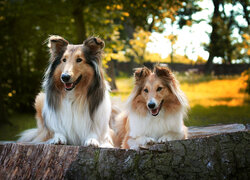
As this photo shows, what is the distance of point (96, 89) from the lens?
151 inches

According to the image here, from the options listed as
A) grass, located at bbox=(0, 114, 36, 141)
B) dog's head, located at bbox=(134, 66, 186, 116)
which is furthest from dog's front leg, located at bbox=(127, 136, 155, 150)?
grass, located at bbox=(0, 114, 36, 141)

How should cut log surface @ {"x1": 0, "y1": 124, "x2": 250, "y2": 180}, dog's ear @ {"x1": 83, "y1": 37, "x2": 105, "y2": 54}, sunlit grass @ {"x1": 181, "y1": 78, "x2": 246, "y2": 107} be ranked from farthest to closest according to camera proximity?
sunlit grass @ {"x1": 181, "y1": 78, "x2": 246, "y2": 107} < dog's ear @ {"x1": 83, "y1": 37, "x2": 105, "y2": 54} < cut log surface @ {"x1": 0, "y1": 124, "x2": 250, "y2": 180}

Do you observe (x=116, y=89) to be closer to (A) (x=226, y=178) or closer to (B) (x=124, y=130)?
(B) (x=124, y=130)

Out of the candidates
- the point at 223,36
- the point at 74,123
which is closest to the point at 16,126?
the point at 74,123

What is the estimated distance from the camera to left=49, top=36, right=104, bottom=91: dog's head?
3536 mm

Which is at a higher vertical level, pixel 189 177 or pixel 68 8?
pixel 68 8

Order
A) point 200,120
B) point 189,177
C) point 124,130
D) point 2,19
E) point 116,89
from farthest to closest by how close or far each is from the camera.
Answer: point 2,19 → point 116,89 → point 200,120 → point 124,130 → point 189,177

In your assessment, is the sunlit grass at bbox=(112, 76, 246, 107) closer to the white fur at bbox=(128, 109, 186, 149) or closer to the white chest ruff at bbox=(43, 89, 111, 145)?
the white chest ruff at bbox=(43, 89, 111, 145)

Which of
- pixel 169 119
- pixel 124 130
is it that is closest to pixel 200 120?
pixel 124 130

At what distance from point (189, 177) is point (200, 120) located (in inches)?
131

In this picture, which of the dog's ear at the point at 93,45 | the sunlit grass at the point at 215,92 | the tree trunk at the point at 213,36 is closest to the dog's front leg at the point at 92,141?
the dog's ear at the point at 93,45

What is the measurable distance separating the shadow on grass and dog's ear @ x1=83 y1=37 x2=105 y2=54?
271cm

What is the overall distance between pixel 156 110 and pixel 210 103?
3331 millimetres

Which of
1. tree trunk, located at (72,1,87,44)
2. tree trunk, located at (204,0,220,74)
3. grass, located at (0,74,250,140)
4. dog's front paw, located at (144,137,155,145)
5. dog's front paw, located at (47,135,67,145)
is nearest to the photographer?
dog's front paw, located at (144,137,155,145)
